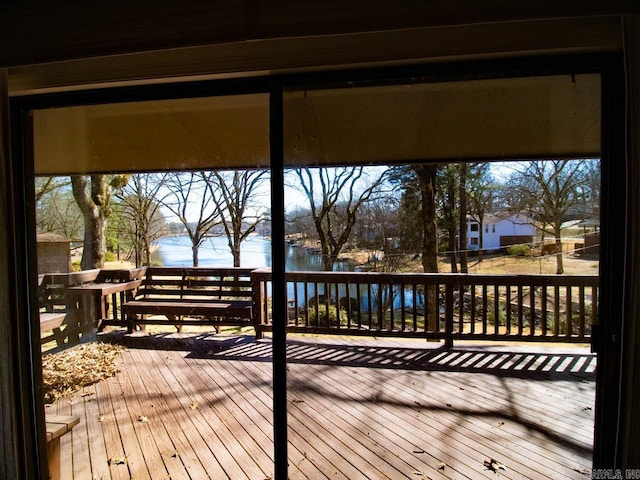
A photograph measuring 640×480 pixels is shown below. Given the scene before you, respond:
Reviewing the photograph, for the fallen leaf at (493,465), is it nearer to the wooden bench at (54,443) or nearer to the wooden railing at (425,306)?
the wooden railing at (425,306)

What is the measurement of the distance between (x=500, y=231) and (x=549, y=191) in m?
0.52

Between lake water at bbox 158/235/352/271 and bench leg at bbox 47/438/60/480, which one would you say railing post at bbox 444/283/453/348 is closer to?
lake water at bbox 158/235/352/271

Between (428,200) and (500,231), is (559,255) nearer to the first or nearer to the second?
(500,231)

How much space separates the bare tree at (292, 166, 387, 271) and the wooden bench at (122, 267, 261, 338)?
5.47 feet

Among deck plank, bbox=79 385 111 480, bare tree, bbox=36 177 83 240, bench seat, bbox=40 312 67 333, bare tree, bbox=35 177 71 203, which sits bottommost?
deck plank, bbox=79 385 111 480

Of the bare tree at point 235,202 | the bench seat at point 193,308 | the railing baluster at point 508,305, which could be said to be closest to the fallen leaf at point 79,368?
the bench seat at point 193,308

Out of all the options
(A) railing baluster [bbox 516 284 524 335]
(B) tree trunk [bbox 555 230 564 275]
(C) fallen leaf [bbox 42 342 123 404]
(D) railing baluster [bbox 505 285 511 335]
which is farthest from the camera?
(D) railing baluster [bbox 505 285 511 335]

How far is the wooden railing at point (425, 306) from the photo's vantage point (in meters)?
2.92

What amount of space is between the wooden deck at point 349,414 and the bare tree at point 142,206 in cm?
134

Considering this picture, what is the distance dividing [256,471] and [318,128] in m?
1.98

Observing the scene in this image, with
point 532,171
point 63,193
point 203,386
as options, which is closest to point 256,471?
point 203,386

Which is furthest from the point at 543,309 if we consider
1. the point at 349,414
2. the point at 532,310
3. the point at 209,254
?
the point at 209,254

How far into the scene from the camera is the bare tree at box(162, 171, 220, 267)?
3.27 m

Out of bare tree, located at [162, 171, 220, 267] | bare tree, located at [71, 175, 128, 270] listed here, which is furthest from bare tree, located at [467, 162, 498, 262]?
bare tree, located at [71, 175, 128, 270]
